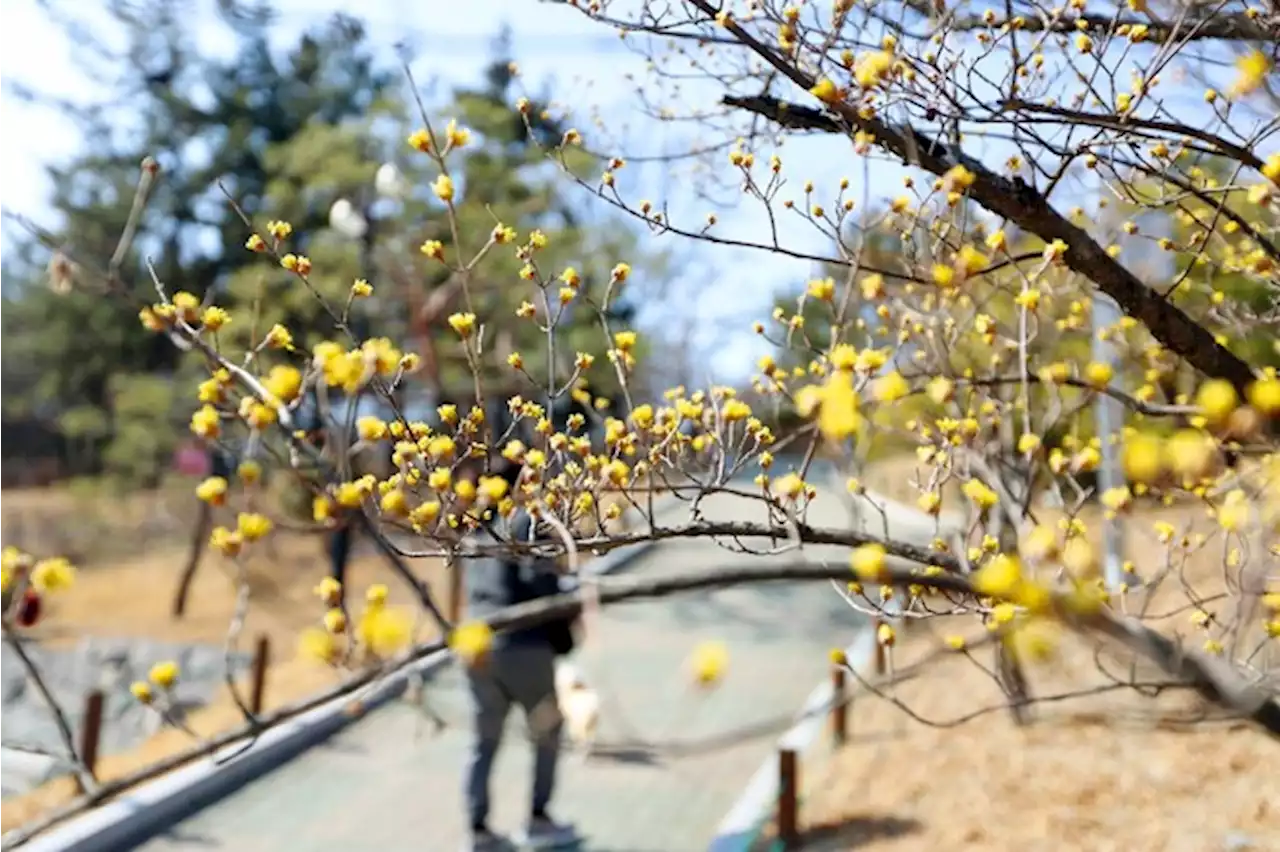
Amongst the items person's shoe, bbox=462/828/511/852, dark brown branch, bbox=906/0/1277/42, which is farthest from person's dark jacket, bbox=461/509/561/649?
dark brown branch, bbox=906/0/1277/42

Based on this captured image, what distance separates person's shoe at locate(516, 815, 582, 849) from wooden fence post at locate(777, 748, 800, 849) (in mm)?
949

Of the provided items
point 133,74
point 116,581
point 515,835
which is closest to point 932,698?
point 515,835

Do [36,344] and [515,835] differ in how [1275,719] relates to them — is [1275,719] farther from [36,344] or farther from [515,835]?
[36,344]

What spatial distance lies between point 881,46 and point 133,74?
388 inches

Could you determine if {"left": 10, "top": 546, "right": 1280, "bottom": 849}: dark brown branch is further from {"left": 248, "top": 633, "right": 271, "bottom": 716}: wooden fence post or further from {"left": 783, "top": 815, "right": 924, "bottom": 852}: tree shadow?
{"left": 248, "top": 633, "right": 271, "bottom": 716}: wooden fence post

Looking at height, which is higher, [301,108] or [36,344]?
[301,108]

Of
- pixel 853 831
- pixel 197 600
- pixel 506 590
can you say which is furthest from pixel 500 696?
pixel 197 600

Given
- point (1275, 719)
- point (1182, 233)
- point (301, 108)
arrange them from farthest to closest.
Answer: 1. point (301, 108)
2. point (1182, 233)
3. point (1275, 719)

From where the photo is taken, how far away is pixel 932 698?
6598mm

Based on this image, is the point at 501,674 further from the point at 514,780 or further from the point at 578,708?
the point at 514,780

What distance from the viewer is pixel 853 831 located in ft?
14.7

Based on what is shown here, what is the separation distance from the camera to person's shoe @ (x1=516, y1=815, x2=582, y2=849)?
14.6ft

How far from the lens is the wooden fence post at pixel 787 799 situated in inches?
169

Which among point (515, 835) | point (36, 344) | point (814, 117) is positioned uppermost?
point (36, 344)
